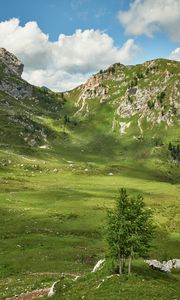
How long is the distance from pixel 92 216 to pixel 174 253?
32.1 metres

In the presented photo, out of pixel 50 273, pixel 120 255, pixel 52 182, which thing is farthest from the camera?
pixel 52 182

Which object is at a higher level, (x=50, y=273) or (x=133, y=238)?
(x=133, y=238)

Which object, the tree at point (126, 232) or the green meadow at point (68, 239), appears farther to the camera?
the tree at point (126, 232)

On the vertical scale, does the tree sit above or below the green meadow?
above

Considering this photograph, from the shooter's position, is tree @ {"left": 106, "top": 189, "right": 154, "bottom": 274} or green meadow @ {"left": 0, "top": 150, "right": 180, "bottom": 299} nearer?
green meadow @ {"left": 0, "top": 150, "right": 180, "bottom": 299}

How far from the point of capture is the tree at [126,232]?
1644 inches

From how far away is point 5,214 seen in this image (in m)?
101

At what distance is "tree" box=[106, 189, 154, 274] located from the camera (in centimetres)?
4175

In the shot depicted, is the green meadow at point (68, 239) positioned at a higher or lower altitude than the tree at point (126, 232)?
lower

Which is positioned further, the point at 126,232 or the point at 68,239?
the point at 68,239

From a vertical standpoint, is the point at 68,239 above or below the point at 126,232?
below

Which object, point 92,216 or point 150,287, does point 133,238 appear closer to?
point 150,287

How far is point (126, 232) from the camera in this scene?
4181 cm

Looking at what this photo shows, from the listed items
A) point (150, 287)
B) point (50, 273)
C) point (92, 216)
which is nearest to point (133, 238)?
point (150, 287)
